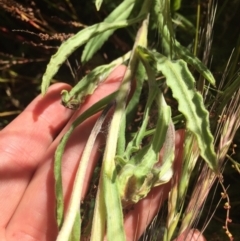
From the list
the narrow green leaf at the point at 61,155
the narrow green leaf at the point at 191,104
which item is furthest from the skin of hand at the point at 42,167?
the narrow green leaf at the point at 191,104

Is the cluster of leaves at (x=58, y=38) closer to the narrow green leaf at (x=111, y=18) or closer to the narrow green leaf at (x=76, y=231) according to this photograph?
the narrow green leaf at (x=111, y=18)

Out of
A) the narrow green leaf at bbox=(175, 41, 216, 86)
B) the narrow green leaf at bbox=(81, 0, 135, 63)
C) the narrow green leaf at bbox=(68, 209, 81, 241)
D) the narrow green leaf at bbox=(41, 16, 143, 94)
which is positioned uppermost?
the narrow green leaf at bbox=(41, 16, 143, 94)

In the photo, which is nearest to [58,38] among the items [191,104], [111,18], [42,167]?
[111,18]

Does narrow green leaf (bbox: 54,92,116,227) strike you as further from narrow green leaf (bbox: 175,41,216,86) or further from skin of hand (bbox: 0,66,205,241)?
narrow green leaf (bbox: 175,41,216,86)

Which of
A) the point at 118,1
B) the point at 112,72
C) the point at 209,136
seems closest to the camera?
the point at 209,136

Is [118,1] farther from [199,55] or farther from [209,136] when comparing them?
[209,136]

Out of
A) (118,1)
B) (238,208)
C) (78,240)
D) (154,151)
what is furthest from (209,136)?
(118,1)

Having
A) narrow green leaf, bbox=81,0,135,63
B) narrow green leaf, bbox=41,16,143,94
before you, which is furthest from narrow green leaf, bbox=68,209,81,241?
narrow green leaf, bbox=81,0,135,63
